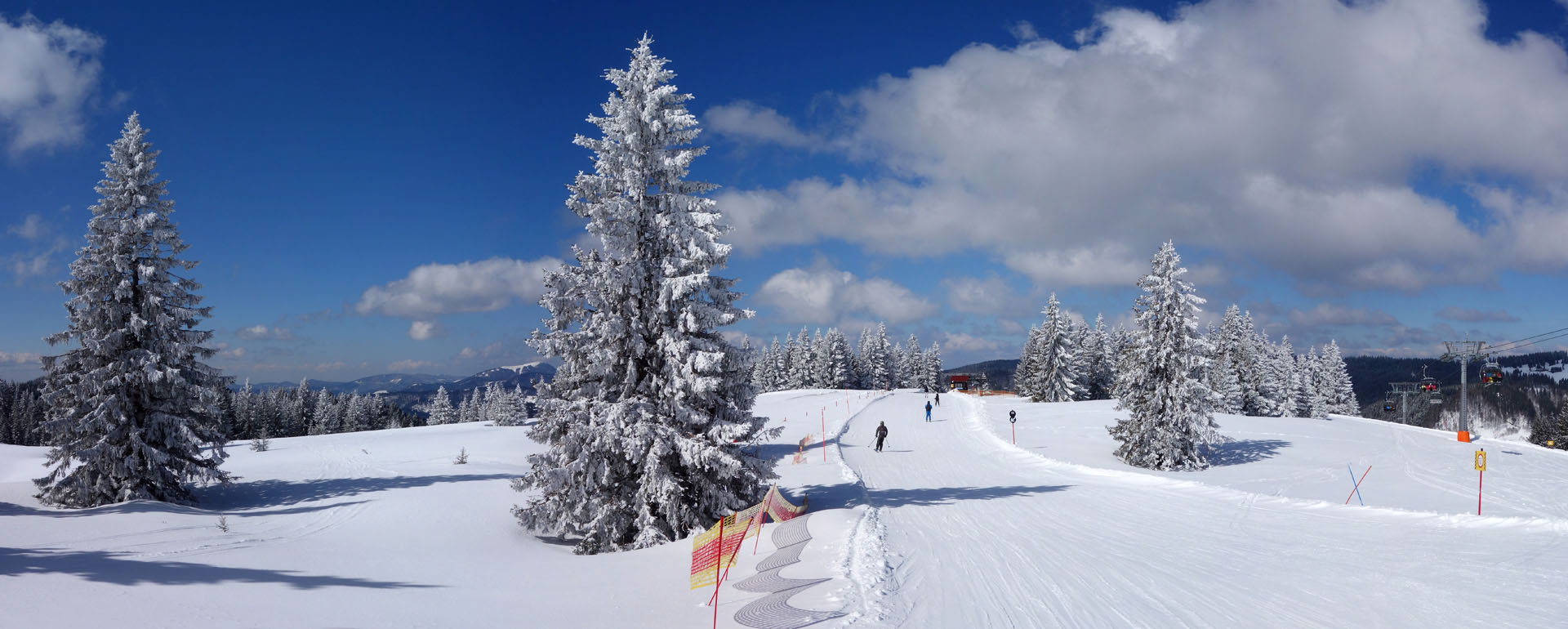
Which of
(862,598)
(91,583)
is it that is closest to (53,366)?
(91,583)

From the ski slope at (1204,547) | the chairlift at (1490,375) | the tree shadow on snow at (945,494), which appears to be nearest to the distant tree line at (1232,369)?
the chairlift at (1490,375)

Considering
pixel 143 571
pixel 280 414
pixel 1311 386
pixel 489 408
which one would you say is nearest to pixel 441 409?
pixel 489 408

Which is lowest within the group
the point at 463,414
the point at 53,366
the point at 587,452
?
the point at 463,414

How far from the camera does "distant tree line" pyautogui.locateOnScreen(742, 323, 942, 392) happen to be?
8925cm

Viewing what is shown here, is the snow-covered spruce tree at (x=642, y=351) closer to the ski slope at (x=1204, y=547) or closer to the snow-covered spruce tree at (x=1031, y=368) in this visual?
the ski slope at (x=1204, y=547)

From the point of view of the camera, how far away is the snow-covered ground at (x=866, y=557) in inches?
324

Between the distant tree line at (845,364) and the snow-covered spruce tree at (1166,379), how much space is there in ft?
192

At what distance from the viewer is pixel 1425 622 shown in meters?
8.53

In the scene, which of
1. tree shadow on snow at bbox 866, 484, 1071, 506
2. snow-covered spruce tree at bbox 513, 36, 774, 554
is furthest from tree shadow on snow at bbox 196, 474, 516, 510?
tree shadow on snow at bbox 866, 484, 1071, 506

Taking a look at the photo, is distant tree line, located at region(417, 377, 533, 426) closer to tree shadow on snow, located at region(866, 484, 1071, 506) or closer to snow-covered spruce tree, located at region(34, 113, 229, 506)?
snow-covered spruce tree, located at region(34, 113, 229, 506)

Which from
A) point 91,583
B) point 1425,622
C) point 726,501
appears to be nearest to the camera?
point 91,583

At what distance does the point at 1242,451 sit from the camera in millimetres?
33750

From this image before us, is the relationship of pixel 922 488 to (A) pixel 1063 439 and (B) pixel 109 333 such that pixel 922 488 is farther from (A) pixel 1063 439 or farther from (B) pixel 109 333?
(B) pixel 109 333

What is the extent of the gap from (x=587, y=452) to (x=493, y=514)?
4885 millimetres
